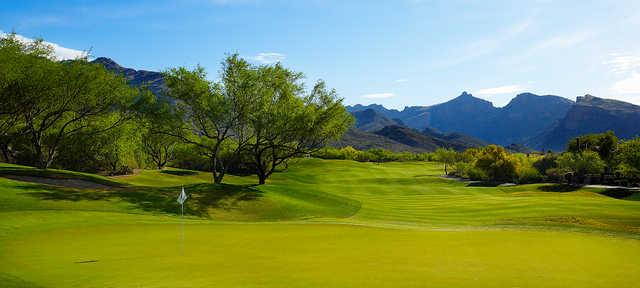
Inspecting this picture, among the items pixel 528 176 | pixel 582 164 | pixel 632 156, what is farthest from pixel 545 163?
pixel 632 156

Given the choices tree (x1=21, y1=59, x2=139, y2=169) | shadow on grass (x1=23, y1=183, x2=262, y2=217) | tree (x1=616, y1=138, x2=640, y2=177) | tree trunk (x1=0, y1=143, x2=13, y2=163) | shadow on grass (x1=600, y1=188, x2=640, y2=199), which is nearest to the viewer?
shadow on grass (x1=23, y1=183, x2=262, y2=217)

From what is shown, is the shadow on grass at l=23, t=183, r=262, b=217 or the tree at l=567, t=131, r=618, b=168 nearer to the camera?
the shadow on grass at l=23, t=183, r=262, b=217

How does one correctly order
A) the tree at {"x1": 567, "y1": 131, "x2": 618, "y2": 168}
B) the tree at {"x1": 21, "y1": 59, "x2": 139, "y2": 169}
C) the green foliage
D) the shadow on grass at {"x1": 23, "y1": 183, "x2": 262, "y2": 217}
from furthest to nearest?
the green foliage < the tree at {"x1": 567, "y1": 131, "x2": 618, "y2": 168} < the tree at {"x1": 21, "y1": 59, "x2": 139, "y2": 169} < the shadow on grass at {"x1": 23, "y1": 183, "x2": 262, "y2": 217}

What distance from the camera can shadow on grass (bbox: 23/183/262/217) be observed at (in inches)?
1254

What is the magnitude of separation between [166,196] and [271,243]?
19741 mm

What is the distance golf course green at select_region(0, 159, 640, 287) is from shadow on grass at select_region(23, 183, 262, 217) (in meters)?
0.11

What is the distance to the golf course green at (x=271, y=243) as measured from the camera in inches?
491

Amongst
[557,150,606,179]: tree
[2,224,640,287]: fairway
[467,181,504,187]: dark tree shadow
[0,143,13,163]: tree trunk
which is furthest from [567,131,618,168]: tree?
[0,143,13,163]: tree trunk

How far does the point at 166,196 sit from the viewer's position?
3572cm

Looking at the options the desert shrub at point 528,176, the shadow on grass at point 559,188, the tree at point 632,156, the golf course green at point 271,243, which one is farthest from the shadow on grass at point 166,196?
the desert shrub at point 528,176

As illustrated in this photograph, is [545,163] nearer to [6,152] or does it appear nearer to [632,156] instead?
[632,156]

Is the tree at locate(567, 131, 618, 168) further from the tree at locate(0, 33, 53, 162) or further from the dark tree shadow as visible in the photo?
the tree at locate(0, 33, 53, 162)

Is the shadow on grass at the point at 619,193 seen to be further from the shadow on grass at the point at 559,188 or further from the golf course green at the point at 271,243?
the golf course green at the point at 271,243

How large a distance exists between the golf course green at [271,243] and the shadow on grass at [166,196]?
11cm
